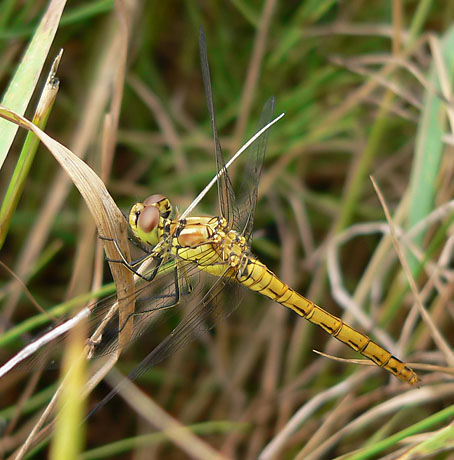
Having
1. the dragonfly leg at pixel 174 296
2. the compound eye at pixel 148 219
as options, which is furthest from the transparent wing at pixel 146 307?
the compound eye at pixel 148 219

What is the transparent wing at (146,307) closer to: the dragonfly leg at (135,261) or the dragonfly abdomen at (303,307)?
the dragonfly leg at (135,261)

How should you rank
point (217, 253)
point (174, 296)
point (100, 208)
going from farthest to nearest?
point (217, 253) < point (174, 296) < point (100, 208)

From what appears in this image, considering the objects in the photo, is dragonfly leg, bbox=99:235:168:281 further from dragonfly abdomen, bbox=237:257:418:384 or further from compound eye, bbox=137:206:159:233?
dragonfly abdomen, bbox=237:257:418:384

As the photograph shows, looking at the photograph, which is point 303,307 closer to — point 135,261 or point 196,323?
point 196,323

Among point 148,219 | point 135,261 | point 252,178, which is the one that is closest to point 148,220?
point 148,219

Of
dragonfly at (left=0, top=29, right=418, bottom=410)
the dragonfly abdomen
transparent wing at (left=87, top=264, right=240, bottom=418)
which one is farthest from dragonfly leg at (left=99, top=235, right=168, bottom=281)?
the dragonfly abdomen

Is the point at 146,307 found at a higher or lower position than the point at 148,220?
lower

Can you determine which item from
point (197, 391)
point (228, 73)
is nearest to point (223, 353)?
point (197, 391)
